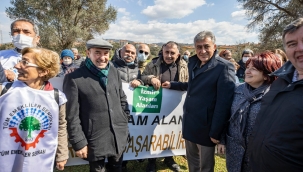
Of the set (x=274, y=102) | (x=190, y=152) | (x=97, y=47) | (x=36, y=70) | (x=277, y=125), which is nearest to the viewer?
(x=277, y=125)

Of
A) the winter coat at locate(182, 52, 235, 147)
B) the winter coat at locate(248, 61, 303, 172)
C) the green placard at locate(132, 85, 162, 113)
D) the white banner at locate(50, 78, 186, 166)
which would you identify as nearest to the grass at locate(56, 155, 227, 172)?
the white banner at locate(50, 78, 186, 166)

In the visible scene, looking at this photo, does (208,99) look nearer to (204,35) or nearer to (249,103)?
(249,103)

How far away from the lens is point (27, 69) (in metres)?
1.76

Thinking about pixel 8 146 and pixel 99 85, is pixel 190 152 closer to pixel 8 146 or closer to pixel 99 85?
pixel 99 85

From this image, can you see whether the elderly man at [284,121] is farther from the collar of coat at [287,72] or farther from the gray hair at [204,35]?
the gray hair at [204,35]

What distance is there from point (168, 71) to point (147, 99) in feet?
2.08

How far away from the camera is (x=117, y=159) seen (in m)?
2.43

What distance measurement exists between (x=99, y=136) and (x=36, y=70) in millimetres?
958

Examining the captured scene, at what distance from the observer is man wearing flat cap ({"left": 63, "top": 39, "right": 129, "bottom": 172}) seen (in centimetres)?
213

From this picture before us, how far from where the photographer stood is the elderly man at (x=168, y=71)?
3.42 metres

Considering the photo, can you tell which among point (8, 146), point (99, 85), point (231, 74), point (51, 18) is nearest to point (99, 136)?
point (99, 85)

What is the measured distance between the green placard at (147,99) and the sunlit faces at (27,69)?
5.56 feet

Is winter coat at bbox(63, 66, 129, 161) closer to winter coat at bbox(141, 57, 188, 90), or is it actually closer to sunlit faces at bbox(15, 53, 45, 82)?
sunlit faces at bbox(15, 53, 45, 82)

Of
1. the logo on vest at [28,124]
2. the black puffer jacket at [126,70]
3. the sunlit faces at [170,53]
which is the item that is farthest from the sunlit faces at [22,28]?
the sunlit faces at [170,53]
